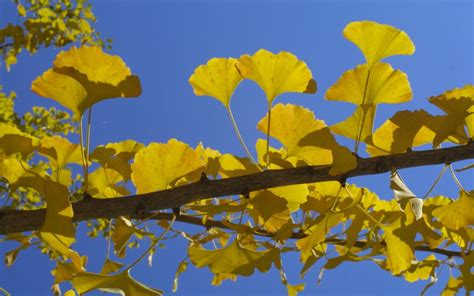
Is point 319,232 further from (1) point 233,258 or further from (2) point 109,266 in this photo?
(2) point 109,266

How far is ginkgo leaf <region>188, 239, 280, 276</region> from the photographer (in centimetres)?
60

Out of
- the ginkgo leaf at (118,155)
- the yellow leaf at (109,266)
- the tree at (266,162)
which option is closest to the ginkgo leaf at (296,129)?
the tree at (266,162)

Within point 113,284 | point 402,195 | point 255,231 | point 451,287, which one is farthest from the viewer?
point 451,287

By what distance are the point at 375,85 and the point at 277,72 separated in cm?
12

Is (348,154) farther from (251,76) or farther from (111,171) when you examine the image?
(111,171)

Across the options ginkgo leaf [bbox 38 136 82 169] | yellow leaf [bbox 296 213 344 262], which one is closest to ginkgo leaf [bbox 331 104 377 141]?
yellow leaf [bbox 296 213 344 262]

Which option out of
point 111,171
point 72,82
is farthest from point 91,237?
point 72,82

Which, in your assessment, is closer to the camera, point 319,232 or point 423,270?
point 319,232

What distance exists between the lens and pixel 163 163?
1.92 ft

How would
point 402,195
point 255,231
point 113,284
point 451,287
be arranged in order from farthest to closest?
point 451,287 → point 255,231 → point 113,284 → point 402,195

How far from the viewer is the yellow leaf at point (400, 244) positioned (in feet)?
1.77

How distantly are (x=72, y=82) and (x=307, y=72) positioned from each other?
10.8 inches

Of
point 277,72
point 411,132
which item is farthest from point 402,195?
point 277,72

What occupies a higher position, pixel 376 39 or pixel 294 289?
pixel 376 39
